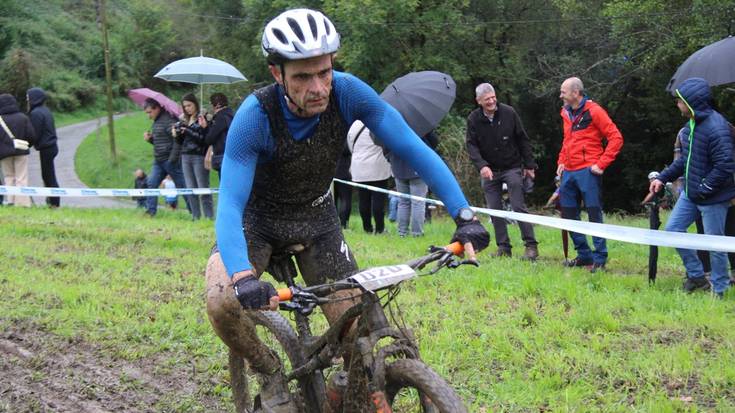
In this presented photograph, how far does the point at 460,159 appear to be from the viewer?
70.7ft

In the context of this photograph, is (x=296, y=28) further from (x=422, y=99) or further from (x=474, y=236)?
(x=422, y=99)

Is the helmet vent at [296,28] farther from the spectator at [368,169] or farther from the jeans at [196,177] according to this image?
the jeans at [196,177]

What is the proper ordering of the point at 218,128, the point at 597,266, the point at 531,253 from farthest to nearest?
the point at 218,128 < the point at 531,253 < the point at 597,266

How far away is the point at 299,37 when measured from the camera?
384 centimetres

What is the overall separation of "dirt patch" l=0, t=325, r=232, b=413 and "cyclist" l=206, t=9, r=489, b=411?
1.38 m

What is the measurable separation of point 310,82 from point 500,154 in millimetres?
6725

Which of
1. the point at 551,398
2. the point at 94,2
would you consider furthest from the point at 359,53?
the point at 94,2

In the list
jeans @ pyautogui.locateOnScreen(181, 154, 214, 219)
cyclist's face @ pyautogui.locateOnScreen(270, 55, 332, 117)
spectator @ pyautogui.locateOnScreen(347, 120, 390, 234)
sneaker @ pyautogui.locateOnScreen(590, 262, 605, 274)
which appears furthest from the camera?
jeans @ pyautogui.locateOnScreen(181, 154, 214, 219)

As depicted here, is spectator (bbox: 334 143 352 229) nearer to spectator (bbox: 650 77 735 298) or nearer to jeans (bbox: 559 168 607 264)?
jeans (bbox: 559 168 607 264)

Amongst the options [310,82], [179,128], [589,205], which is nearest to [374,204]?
[179,128]

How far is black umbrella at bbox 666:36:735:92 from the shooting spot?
845cm

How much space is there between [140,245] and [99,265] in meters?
1.53

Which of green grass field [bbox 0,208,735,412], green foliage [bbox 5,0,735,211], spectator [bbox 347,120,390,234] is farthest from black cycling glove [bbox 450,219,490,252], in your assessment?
green foliage [bbox 5,0,735,211]

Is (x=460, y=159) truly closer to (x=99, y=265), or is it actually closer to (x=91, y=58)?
(x=99, y=265)
